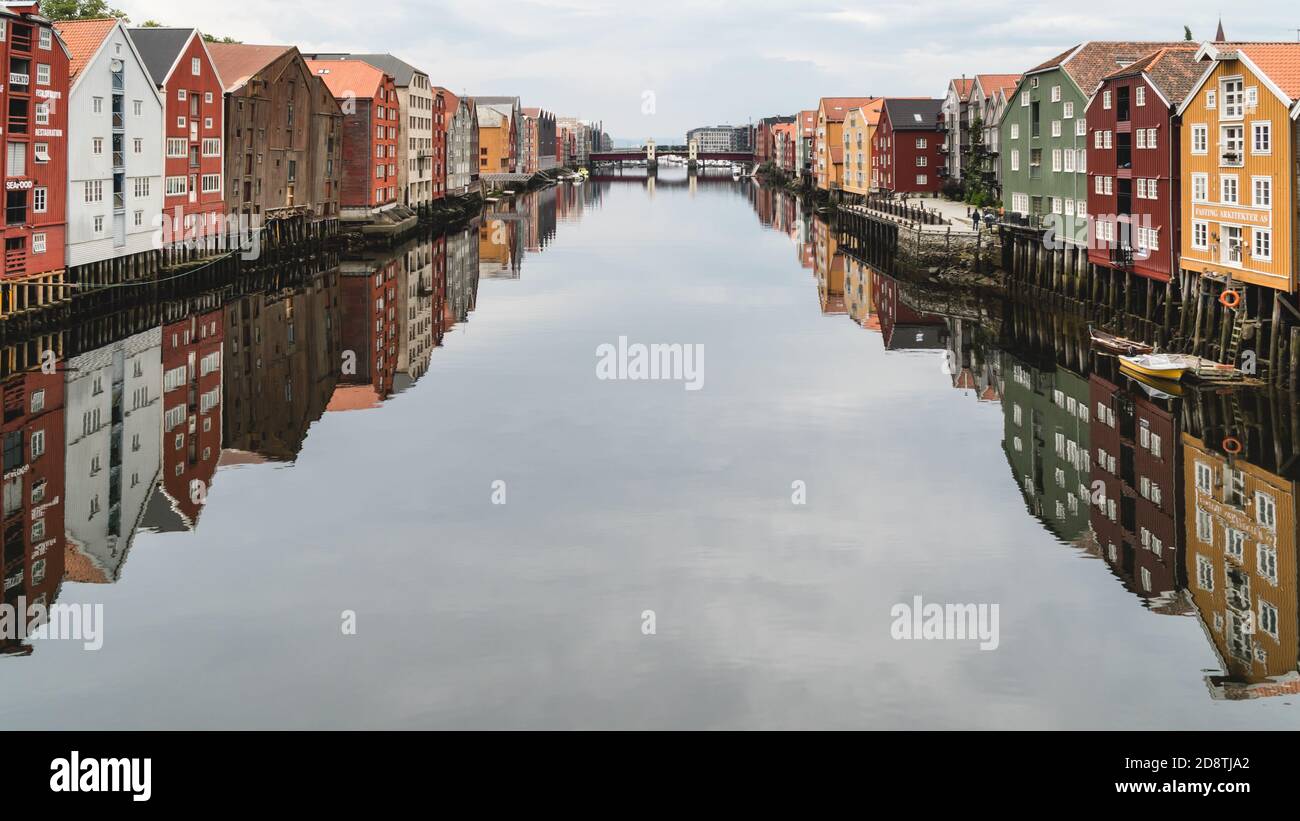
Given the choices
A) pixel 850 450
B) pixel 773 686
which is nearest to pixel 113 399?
pixel 850 450

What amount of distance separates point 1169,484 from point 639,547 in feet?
36.9

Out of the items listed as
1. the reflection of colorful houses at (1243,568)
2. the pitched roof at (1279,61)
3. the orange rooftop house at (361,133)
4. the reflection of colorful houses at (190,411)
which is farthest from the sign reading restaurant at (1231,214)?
the orange rooftop house at (361,133)

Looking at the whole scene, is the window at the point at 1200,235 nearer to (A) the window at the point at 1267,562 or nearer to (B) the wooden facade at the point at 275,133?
(A) the window at the point at 1267,562

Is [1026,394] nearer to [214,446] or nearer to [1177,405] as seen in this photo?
[1177,405]

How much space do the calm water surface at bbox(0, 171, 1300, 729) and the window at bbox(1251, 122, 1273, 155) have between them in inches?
316

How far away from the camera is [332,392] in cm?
3784

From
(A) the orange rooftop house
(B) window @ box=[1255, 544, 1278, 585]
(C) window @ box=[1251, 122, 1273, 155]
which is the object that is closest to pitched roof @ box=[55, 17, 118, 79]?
(A) the orange rooftop house

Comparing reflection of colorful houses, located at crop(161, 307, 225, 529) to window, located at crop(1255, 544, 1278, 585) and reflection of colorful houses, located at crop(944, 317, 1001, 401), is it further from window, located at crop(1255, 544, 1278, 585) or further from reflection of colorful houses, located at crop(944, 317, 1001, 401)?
reflection of colorful houses, located at crop(944, 317, 1001, 401)

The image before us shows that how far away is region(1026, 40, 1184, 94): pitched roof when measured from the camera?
2308 inches

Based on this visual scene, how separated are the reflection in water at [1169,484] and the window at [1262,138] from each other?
24.8 ft

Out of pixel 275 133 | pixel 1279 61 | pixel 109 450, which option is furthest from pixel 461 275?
pixel 1279 61

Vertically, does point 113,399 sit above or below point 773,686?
above
